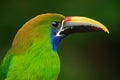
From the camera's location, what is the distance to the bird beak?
600 centimetres

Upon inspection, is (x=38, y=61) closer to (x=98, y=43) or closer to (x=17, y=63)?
(x=17, y=63)

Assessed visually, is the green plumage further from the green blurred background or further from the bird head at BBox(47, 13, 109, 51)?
the green blurred background

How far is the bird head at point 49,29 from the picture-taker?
5.93m

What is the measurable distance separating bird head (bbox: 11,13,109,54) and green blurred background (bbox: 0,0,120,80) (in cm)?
289

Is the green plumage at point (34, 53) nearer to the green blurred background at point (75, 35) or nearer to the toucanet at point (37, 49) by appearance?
the toucanet at point (37, 49)

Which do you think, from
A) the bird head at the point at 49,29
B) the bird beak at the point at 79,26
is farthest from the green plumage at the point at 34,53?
the bird beak at the point at 79,26

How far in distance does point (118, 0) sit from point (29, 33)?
11.5 ft

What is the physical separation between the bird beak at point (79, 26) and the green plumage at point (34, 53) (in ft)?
0.48

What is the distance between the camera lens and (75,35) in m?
9.62

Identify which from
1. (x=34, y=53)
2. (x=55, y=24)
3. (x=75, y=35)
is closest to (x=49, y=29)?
(x=55, y=24)

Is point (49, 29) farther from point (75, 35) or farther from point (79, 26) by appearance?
point (75, 35)

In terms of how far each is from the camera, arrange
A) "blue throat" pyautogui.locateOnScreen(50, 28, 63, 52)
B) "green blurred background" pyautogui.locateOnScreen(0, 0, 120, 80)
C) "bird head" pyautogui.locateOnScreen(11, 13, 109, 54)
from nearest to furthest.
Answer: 1. "bird head" pyautogui.locateOnScreen(11, 13, 109, 54)
2. "blue throat" pyautogui.locateOnScreen(50, 28, 63, 52)
3. "green blurred background" pyautogui.locateOnScreen(0, 0, 120, 80)

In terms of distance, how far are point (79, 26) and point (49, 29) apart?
20cm

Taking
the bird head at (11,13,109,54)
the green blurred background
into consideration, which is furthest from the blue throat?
the green blurred background
